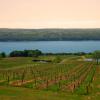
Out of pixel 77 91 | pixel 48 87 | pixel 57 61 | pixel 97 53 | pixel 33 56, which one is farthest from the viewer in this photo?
pixel 33 56

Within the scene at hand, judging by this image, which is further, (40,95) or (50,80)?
(50,80)

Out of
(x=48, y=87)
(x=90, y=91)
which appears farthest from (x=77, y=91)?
(x=48, y=87)

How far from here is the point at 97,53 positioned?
144m

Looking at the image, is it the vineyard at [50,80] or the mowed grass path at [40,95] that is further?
the vineyard at [50,80]

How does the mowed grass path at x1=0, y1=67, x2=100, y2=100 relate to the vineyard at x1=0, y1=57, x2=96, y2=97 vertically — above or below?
above

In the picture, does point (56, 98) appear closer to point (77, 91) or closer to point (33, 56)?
point (77, 91)

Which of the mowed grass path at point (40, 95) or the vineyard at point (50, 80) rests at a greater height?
the mowed grass path at point (40, 95)

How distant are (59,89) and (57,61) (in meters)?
80.7

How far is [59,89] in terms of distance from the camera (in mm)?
48406

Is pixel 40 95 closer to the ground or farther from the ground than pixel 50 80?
farther from the ground

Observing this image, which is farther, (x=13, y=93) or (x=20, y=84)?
(x=20, y=84)

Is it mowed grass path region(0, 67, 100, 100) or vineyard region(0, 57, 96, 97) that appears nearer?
mowed grass path region(0, 67, 100, 100)

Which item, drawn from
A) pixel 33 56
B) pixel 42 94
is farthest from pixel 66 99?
pixel 33 56

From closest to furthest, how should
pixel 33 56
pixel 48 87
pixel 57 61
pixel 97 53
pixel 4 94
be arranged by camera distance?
pixel 4 94, pixel 48 87, pixel 57 61, pixel 97 53, pixel 33 56
